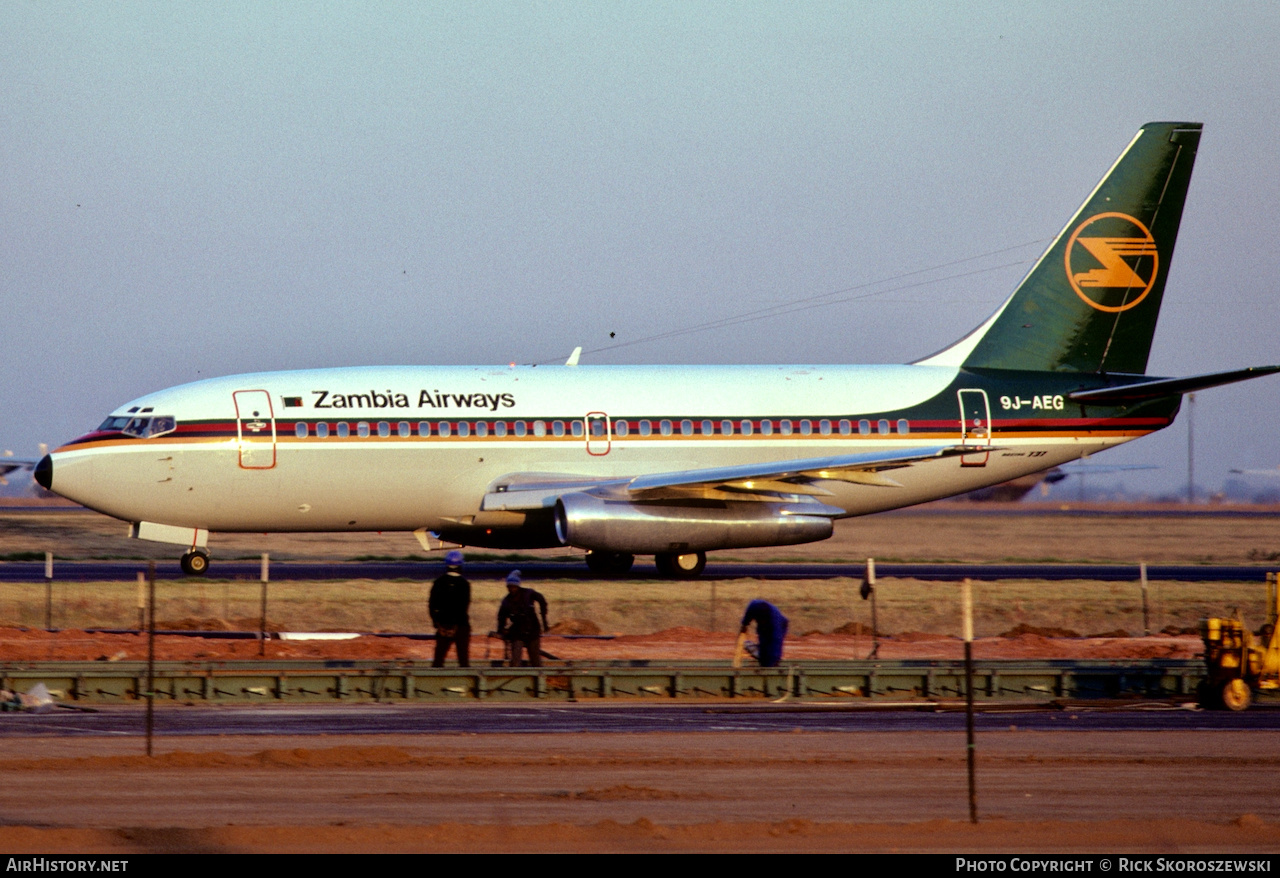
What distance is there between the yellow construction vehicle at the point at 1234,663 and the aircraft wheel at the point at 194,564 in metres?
20.6

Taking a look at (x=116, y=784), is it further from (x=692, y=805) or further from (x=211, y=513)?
(x=211, y=513)

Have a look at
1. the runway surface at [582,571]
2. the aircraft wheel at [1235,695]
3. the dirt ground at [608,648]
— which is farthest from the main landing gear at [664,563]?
the aircraft wheel at [1235,695]

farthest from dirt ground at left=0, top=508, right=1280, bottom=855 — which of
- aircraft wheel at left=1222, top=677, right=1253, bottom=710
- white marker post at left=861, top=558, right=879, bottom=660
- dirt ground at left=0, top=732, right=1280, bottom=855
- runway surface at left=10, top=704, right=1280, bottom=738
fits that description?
white marker post at left=861, top=558, right=879, bottom=660

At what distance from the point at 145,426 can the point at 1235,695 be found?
2189cm

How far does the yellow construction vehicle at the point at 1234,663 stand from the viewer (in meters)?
20.1

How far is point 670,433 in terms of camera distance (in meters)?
35.5

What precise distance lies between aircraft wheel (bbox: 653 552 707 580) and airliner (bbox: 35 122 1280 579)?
0.16 feet

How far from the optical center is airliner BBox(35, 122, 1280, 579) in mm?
33031

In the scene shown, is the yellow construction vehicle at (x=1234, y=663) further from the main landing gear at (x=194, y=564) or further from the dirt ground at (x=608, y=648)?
the main landing gear at (x=194, y=564)

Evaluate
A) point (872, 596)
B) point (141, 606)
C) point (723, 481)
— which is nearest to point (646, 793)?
point (872, 596)

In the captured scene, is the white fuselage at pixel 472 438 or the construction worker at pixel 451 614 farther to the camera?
the white fuselage at pixel 472 438

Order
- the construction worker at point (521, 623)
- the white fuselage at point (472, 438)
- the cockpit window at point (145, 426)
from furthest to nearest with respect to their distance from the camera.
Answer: the white fuselage at point (472, 438) < the cockpit window at point (145, 426) < the construction worker at point (521, 623)

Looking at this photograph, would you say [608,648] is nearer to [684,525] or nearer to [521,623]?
[521,623]

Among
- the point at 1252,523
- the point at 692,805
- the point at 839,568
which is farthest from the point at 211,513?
the point at 1252,523
